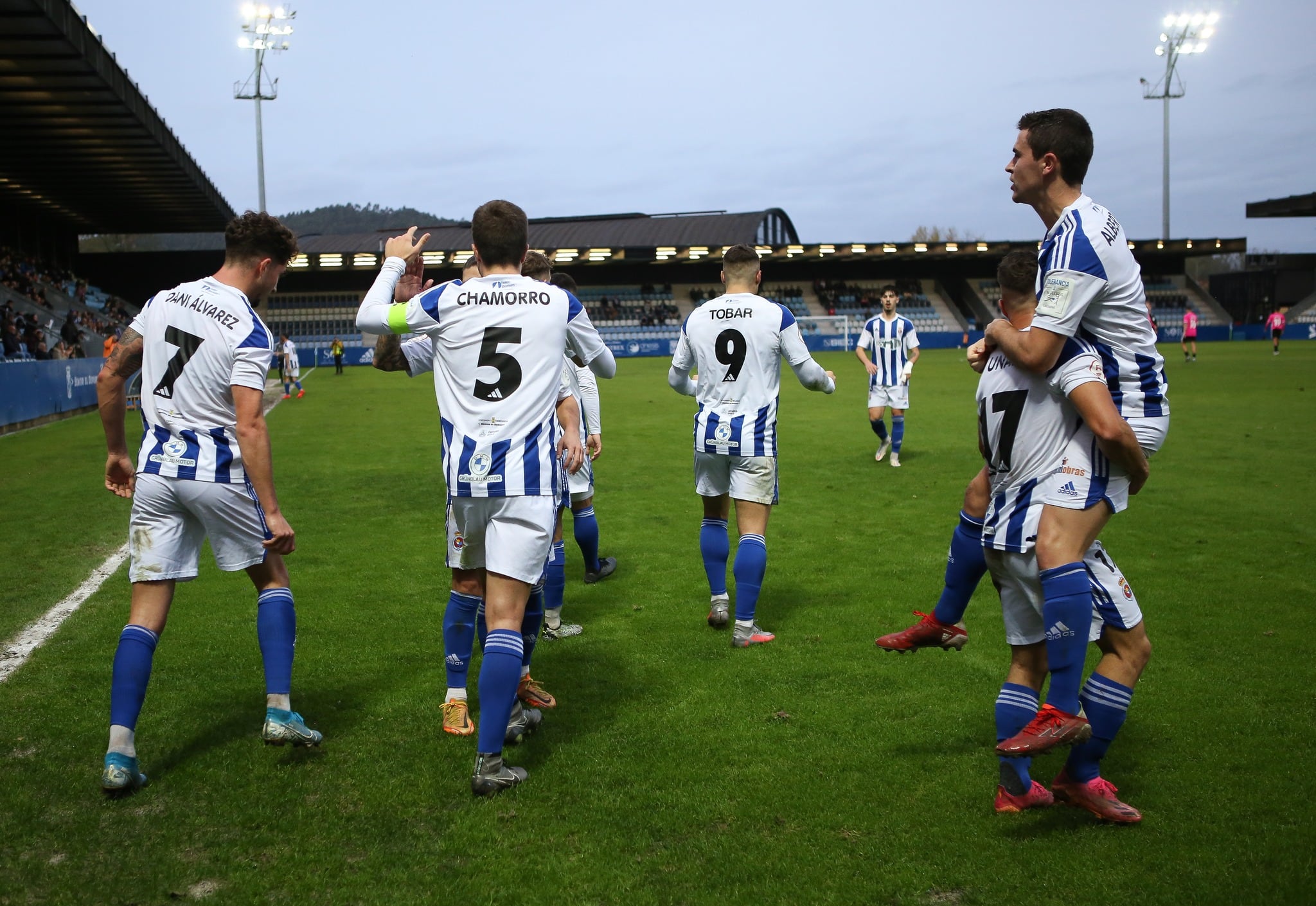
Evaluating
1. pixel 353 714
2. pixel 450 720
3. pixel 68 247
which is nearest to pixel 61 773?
pixel 353 714

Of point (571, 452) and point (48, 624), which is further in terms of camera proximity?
point (48, 624)

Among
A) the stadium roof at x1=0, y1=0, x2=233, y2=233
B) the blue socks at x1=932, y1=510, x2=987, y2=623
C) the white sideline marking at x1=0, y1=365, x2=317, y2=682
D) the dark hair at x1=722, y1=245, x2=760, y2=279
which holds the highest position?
the stadium roof at x1=0, y1=0, x2=233, y2=233

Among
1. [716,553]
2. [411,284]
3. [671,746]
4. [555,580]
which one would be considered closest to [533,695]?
[671,746]

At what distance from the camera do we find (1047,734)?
322 cm

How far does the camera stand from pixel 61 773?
3.90m

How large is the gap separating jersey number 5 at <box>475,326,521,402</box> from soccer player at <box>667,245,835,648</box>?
2000 mm

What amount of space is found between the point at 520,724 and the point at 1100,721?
2331 mm

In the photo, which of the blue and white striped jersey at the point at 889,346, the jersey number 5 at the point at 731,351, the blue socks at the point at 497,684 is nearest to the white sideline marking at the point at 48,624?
the blue socks at the point at 497,684

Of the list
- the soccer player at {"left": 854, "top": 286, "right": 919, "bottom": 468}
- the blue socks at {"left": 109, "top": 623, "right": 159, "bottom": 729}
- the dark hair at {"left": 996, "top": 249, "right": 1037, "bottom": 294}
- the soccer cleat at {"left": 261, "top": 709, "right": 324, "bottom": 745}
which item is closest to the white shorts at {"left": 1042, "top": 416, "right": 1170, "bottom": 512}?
the dark hair at {"left": 996, "top": 249, "right": 1037, "bottom": 294}

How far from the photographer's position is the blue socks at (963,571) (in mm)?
4258

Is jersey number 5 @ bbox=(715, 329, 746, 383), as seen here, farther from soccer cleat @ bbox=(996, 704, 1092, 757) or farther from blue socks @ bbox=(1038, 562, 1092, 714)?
soccer cleat @ bbox=(996, 704, 1092, 757)

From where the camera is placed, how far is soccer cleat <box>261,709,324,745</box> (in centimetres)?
403

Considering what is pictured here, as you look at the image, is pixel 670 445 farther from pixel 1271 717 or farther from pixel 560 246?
pixel 560 246

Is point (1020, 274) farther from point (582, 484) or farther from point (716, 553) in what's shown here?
point (582, 484)
